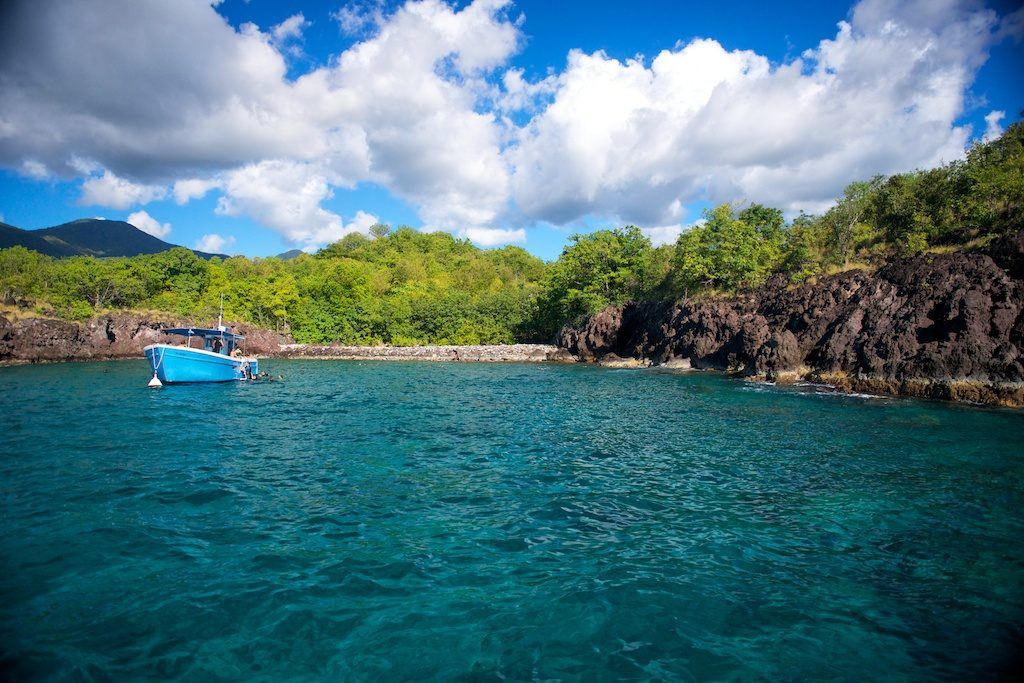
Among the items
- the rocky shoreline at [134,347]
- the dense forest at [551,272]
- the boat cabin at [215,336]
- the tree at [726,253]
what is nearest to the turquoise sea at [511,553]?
the boat cabin at [215,336]

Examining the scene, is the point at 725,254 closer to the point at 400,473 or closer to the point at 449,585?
the point at 400,473

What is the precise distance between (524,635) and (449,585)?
1793 mm

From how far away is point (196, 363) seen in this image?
3534 centimetres

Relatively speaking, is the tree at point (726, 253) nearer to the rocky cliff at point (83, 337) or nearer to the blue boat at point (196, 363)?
the blue boat at point (196, 363)

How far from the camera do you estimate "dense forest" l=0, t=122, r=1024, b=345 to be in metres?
43.0

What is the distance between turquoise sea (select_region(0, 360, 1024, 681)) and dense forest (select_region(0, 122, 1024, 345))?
30339 millimetres

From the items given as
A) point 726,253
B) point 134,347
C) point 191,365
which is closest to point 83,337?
point 134,347

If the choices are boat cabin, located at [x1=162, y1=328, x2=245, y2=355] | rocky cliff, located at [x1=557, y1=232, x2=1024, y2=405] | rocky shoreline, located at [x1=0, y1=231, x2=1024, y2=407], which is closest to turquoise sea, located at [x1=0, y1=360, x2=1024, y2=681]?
rocky cliff, located at [x1=557, y1=232, x2=1024, y2=405]

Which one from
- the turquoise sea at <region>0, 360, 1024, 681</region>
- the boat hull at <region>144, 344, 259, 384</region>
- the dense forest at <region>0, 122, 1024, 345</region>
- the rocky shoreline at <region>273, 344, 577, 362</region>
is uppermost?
the dense forest at <region>0, 122, 1024, 345</region>

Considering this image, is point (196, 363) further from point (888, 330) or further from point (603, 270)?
point (603, 270)

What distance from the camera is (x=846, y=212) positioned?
50188 millimetres

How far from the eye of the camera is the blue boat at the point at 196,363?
110 ft

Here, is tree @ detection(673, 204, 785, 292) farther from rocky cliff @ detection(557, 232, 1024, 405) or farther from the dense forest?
rocky cliff @ detection(557, 232, 1024, 405)

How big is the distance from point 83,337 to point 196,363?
36.0 meters
